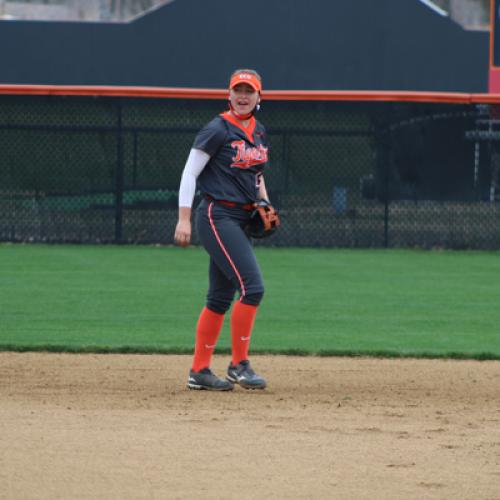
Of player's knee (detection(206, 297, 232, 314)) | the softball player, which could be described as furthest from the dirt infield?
player's knee (detection(206, 297, 232, 314))

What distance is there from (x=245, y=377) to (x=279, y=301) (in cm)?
370

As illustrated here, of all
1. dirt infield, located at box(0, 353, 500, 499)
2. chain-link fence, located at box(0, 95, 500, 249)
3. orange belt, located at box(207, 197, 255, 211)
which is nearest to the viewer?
dirt infield, located at box(0, 353, 500, 499)

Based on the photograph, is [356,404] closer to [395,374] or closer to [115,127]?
[395,374]

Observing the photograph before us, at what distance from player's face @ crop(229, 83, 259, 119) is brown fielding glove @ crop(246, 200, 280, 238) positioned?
0.53m

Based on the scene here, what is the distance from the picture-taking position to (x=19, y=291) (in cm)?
1058

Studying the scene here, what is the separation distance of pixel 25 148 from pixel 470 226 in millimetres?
5585

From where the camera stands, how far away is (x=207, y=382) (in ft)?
21.9

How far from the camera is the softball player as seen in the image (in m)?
6.45

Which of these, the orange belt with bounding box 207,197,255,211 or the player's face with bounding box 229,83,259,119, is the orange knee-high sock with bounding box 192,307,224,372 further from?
the player's face with bounding box 229,83,259,119

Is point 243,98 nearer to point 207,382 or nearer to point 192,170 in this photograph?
point 192,170

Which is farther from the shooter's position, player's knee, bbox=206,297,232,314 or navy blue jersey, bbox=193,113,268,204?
player's knee, bbox=206,297,232,314

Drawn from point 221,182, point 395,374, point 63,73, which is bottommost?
point 395,374

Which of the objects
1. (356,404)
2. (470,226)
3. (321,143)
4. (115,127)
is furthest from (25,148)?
(356,404)

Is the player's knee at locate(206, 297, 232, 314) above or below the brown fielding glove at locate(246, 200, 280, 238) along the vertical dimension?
below
